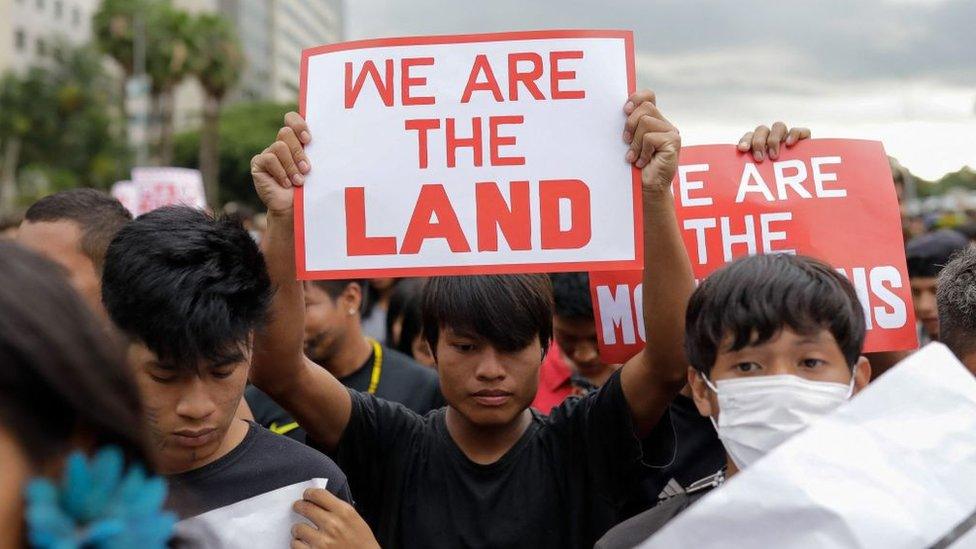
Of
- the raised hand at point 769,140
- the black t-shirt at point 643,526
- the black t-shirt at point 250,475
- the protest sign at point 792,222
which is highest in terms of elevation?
the raised hand at point 769,140

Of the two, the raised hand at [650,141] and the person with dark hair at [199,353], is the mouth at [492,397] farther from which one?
the raised hand at [650,141]

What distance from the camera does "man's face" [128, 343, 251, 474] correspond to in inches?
98.4

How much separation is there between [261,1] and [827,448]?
11228 centimetres

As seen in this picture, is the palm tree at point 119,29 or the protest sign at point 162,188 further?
the palm tree at point 119,29

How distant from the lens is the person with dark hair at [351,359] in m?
4.45

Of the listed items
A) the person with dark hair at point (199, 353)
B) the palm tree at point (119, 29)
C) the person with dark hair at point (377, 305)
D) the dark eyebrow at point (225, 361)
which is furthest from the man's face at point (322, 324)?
the palm tree at point (119, 29)

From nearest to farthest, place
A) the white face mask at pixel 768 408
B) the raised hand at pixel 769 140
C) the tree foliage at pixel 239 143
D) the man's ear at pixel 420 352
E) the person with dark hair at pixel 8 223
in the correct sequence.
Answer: the white face mask at pixel 768 408 < the raised hand at pixel 769 140 < the man's ear at pixel 420 352 < the person with dark hair at pixel 8 223 < the tree foliage at pixel 239 143

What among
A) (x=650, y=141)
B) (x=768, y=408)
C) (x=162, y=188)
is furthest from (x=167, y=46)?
(x=768, y=408)

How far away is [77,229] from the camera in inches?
150

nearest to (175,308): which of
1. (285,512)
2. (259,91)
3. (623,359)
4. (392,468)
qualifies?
(285,512)

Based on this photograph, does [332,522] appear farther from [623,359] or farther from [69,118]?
[69,118]

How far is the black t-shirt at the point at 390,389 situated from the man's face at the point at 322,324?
0.15 meters

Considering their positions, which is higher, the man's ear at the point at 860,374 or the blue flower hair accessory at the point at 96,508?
the man's ear at the point at 860,374

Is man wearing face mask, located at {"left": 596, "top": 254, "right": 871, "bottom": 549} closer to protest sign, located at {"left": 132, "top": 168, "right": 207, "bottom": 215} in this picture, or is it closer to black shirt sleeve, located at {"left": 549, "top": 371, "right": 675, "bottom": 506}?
black shirt sleeve, located at {"left": 549, "top": 371, "right": 675, "bottom": 506}
